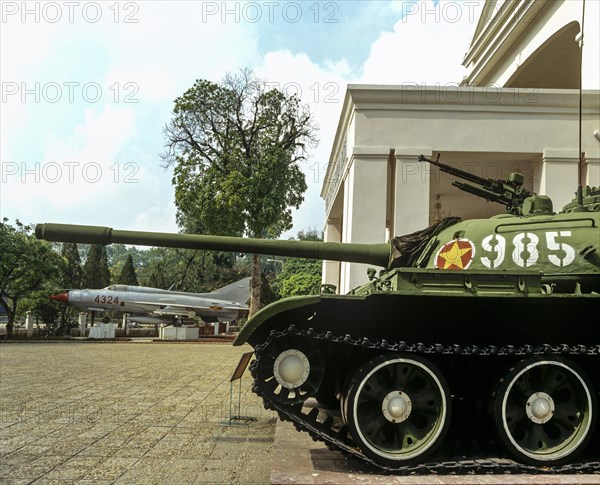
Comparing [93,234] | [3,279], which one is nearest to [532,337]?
[93,234]

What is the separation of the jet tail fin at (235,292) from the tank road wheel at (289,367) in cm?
3567

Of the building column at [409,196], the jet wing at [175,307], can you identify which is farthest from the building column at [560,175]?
the jet wing at [175,307]

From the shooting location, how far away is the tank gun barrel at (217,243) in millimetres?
7594

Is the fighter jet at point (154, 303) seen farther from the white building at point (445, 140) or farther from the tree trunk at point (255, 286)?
the white building at point (445, 140)

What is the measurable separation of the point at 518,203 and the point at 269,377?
459 cm

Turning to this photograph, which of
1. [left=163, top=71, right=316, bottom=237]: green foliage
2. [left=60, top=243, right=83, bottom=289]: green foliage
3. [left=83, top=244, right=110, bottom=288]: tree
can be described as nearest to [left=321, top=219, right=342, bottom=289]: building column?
[left=163, top=71, right=316, bottom=237]: green foliage

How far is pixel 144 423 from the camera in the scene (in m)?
8.57

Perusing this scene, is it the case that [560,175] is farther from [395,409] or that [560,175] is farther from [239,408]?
[395,409]

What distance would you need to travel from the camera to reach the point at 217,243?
317 inches

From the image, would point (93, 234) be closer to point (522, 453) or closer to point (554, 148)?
point (522, 453)

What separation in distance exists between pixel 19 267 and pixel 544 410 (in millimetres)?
30672

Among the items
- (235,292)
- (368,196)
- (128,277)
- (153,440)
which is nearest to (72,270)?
(128,277)

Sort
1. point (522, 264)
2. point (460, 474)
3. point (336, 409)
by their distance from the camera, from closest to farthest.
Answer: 1. point (460, 474)
2. point (522, 264)
3. point (336, 409)

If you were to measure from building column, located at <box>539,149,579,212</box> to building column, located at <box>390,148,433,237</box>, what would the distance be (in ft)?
8.63
